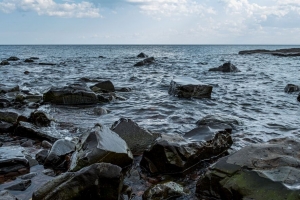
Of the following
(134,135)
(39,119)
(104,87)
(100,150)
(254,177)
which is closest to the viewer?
(254,177)

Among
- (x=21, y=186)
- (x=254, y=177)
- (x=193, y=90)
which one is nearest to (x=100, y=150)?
(x=21, y=186)

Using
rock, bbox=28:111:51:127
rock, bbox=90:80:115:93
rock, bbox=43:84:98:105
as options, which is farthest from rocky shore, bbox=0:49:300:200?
rock, bbox=90:80:115:93

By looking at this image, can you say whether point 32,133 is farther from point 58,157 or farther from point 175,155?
point 175,155

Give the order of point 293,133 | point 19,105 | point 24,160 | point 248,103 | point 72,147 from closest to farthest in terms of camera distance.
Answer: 1. point 24,160
2. point 72,147
3. point 293,133
4. point 19,105
5. point 248,103

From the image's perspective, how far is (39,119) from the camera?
760 cm

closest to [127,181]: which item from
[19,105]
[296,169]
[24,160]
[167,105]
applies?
[24,160]

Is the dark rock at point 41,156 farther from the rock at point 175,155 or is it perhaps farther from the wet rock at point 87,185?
the rock at point 175,155

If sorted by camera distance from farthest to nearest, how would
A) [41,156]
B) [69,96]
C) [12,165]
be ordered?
[69,96], [41,156], [12,165]

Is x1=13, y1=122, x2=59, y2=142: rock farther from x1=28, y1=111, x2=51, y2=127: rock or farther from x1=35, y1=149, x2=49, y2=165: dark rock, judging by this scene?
x1=35, y1=149, x2=49, y2=165: dark rock

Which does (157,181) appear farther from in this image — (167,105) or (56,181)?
(167,105)

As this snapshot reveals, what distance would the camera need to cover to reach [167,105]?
406 inches

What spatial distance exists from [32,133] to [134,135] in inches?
94.4

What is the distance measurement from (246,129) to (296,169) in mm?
3635

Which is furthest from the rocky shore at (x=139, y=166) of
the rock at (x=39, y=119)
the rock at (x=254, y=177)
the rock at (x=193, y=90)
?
the rock at (x=193, y=90)
